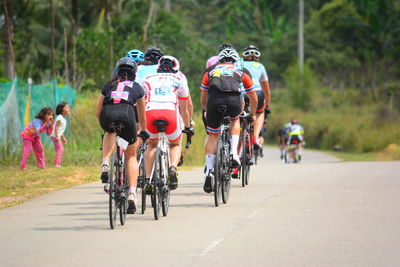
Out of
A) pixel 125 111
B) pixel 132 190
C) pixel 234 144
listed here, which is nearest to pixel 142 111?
pixel 125 111

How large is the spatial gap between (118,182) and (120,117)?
2.36 ft

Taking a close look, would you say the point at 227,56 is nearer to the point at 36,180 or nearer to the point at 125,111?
the point at 125,111

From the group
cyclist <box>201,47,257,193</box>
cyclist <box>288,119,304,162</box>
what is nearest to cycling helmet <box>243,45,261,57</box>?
cyclist <box>201,47,257,193</box>

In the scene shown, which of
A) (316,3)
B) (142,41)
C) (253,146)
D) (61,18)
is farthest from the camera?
(316,3)

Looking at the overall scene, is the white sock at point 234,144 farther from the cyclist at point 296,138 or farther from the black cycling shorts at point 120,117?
the cyclist at point 296,138

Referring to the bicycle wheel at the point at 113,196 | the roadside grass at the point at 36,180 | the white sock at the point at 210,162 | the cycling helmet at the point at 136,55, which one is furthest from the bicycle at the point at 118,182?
the roadside grass at the point at 36,180

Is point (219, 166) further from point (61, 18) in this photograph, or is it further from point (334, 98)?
point (334, 98)

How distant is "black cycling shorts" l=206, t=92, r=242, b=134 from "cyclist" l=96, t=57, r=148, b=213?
2301 mm

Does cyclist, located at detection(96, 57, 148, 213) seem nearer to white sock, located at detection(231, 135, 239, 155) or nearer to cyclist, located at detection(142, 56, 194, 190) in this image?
cyclist, located at detection(142, 56, 194, 190)

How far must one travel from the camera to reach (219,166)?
40.8 ft

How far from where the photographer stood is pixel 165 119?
1155cm

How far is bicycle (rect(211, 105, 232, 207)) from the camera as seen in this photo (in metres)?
12.3

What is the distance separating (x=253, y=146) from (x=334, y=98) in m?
53.8

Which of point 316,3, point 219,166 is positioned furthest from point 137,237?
point 316,3
